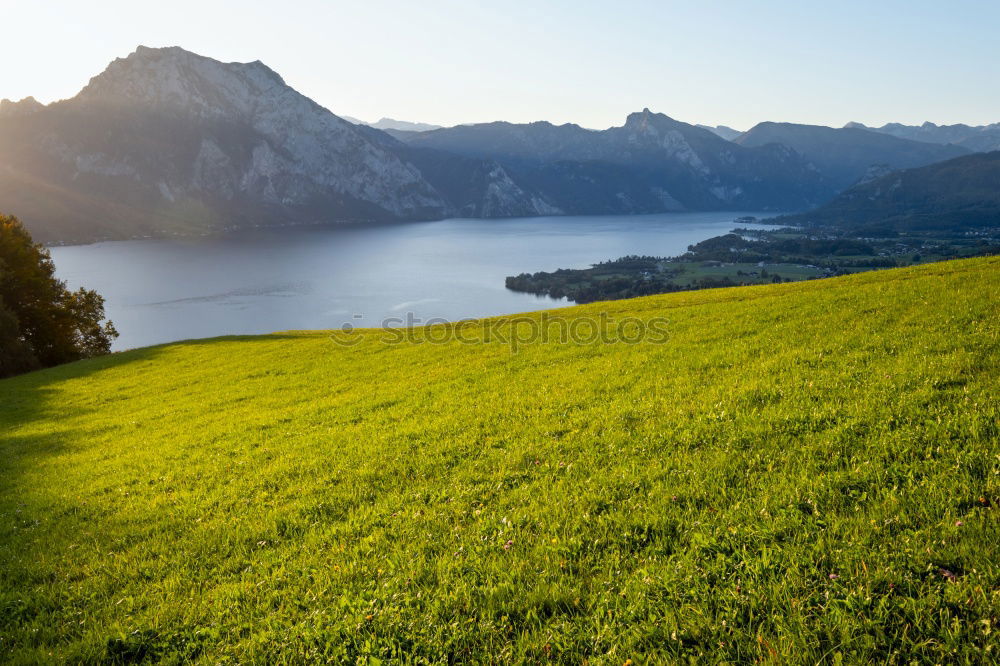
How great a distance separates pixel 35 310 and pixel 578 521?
66838 mm

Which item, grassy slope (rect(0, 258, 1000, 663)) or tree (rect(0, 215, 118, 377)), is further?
tree (rect(0, 215, 118, 377))

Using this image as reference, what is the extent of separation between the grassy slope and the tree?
4140 centimetres

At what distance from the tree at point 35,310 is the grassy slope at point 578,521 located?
41395mm

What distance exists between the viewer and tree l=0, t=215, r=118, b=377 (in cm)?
4744

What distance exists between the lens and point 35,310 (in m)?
52.8

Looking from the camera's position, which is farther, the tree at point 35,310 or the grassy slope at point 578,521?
the tree at point 35,310

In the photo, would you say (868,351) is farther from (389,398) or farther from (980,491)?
(389,398)

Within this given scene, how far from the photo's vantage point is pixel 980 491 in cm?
634

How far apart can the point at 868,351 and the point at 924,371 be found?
2.73 metres

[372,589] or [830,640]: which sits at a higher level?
[830,640]

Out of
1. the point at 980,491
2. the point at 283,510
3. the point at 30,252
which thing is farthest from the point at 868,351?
the point at 30,252

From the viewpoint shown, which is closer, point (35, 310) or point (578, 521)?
point (578, 521)

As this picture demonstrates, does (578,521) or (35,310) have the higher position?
(35,310)

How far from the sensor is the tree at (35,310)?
47.4m
